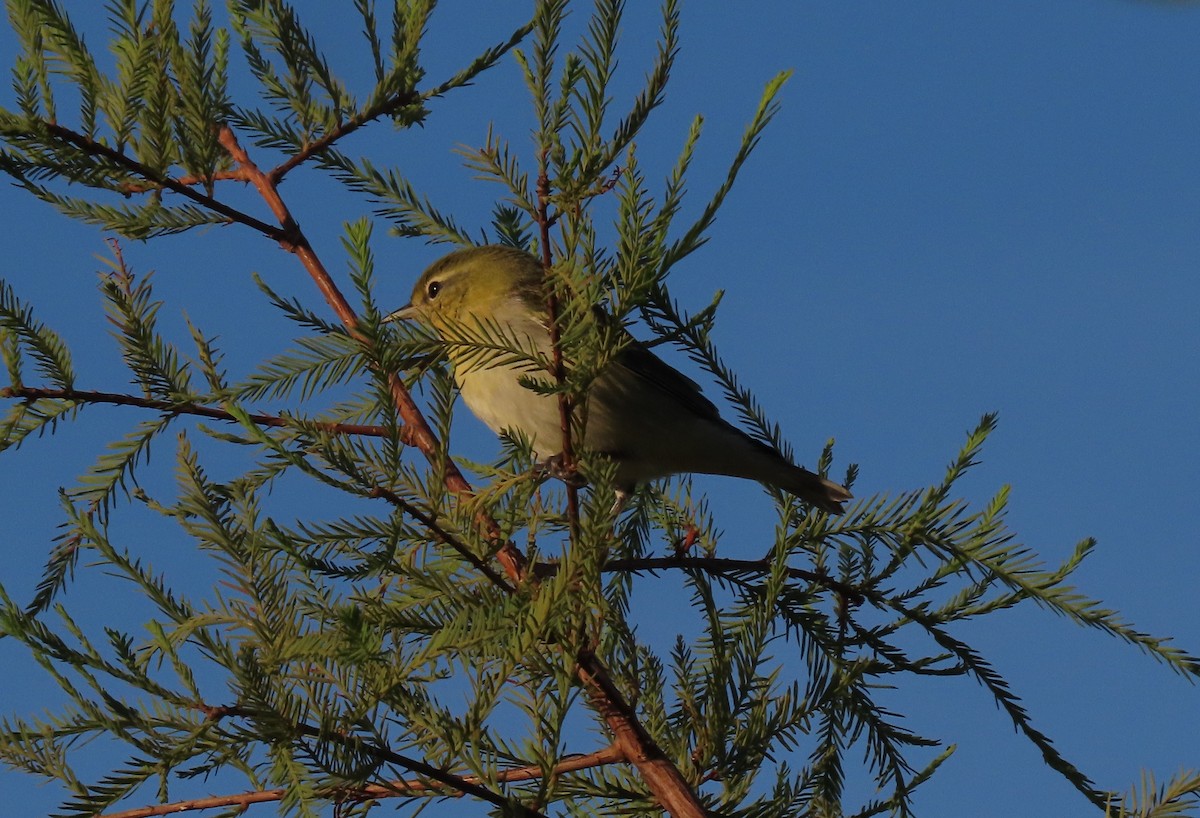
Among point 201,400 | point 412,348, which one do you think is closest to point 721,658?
point 412,348

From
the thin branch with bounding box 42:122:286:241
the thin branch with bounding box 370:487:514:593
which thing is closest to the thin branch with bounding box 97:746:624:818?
the thin branch with bounding box 370:487:514:593

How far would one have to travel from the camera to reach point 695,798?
295 cm

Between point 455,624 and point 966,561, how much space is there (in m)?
1.70

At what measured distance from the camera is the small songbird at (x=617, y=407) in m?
4.95

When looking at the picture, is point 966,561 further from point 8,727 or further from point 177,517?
point 8,727

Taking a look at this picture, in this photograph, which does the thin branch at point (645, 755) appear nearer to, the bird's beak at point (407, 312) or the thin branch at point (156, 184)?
the thin branch at point (156, 184)

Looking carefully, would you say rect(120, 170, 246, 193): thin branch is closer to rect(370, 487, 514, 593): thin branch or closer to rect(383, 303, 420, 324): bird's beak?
rect(370, 487, 514, 593): thin branch

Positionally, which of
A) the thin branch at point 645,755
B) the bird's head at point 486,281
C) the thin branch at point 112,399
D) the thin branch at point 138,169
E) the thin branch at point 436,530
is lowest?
the thin branch at point 645,755

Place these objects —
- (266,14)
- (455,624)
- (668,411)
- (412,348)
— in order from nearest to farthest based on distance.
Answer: (455,624) → (412,348) → (266,14) → (668,411)

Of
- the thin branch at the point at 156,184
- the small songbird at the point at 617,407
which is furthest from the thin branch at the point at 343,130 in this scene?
the small songbird at the point at 617,407

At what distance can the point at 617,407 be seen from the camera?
5277mm

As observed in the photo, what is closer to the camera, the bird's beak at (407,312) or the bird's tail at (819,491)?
the bird's tail at (819,491)

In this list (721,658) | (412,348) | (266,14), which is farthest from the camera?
(266,14)

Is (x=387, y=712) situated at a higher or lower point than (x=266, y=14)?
lower
